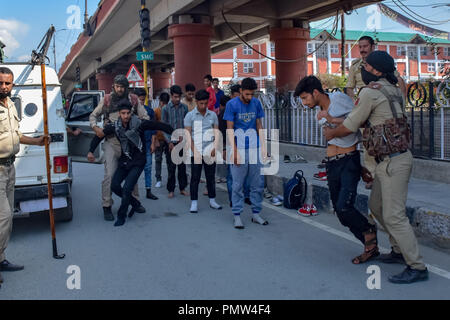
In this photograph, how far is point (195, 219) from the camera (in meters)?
6.78

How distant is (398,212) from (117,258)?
2.84m

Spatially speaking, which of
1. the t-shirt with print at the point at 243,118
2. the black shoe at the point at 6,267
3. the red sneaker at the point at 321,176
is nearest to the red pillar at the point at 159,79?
the red sneaker at the point at 321,176

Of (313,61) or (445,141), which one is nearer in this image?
(445,141)

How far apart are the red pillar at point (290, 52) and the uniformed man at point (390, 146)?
12.4m

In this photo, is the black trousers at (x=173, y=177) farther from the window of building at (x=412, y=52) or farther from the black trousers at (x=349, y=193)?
the window of building at (x=412, y=52)

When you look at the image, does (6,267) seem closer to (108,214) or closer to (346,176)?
(108,214)

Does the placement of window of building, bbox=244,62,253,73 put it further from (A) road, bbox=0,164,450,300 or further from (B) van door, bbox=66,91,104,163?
(A) road, bbox=0,164,450,300

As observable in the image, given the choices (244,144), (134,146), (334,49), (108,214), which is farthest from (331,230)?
(334,49)

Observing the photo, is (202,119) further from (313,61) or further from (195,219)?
(313,61)

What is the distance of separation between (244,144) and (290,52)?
11.5 m

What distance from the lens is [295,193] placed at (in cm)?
725

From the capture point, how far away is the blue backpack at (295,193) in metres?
Answer: 7.20

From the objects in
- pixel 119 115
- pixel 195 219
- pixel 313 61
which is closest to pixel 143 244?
pixel 195 219

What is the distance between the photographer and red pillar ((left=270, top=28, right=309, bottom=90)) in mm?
16859
